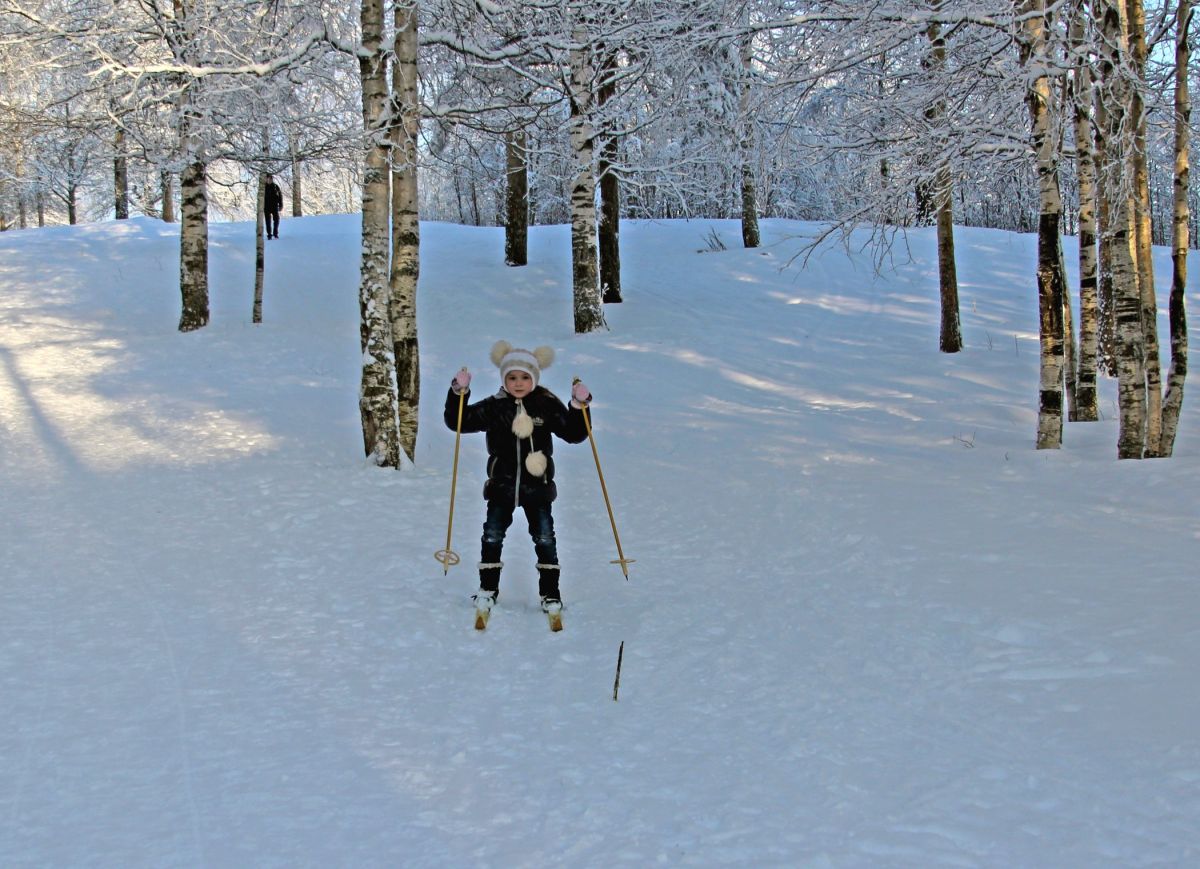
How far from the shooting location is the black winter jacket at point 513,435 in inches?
231

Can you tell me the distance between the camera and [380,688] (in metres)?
4.74

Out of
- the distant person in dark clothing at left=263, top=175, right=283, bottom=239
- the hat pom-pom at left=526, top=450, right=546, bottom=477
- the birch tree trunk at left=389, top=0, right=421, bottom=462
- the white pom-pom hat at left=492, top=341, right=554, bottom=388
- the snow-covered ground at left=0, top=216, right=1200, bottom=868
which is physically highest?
the distant person in dark clothing at left=263, top=175, right=283, bottom=239

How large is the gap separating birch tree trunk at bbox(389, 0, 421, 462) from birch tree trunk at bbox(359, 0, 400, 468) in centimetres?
12

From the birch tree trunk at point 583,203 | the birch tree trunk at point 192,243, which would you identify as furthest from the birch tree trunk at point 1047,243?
the birch tree trunk at point 192,243

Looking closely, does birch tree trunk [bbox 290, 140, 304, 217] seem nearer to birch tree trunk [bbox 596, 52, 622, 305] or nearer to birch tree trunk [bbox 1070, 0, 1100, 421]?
birch tree trunk [bbox 596, 52, 622, 305]

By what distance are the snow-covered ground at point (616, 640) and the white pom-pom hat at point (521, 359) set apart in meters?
1.58

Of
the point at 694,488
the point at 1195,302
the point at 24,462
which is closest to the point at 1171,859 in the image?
the point at 694,488

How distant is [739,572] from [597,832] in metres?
3.58

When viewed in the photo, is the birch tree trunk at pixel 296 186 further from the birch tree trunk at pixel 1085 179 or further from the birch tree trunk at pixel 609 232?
the birch tree trunk at pixel 1085 179

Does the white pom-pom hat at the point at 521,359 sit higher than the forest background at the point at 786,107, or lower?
lower

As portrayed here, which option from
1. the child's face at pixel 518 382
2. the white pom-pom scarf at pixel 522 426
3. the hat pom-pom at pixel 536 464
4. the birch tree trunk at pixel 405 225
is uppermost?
the birch tree trunk at pixel 405 225

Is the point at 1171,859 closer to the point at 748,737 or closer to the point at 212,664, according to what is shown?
the point at 748,737

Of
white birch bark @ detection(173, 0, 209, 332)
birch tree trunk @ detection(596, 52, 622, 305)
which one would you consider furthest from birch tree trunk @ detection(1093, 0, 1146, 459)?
white birch bark @ detection(173, 0, 209, 332)

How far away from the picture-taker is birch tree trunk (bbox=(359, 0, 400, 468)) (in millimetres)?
9211
